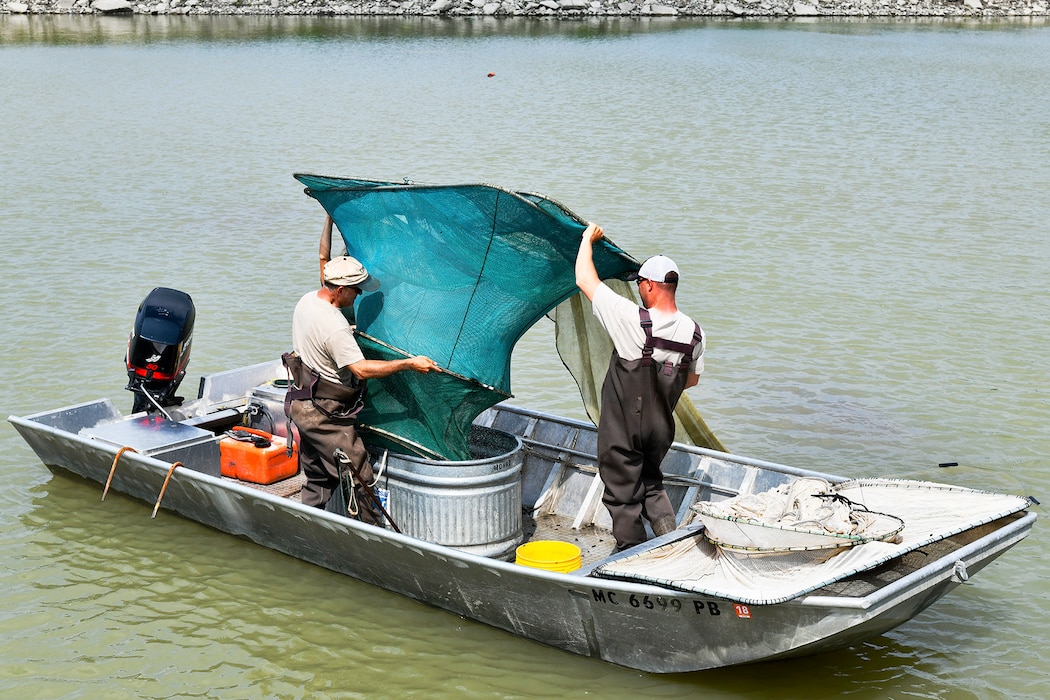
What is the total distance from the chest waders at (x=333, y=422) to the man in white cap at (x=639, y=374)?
1745 mm

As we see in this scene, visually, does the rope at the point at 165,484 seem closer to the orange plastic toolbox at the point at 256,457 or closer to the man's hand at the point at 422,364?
the orange plastic toolbox at the point at 256,457

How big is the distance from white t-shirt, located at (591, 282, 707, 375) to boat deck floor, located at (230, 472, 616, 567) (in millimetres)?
1872

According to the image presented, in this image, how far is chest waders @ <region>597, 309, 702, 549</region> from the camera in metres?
7.53

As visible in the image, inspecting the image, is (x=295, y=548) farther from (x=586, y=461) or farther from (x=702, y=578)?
(x=702, y=578)

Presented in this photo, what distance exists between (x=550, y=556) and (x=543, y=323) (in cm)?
759

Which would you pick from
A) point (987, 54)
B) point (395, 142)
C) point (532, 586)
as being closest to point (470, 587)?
point (532, 586)

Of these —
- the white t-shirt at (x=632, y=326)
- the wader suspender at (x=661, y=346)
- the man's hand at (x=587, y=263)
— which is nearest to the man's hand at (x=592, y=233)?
the man's hand at (x=587, y=263)

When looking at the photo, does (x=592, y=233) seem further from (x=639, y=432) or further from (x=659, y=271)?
(x=639, y=432)

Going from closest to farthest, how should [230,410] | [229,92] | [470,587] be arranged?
1. [470,587]
2. [230,410]
3. [229,92]

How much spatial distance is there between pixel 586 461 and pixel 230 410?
3.29 metres

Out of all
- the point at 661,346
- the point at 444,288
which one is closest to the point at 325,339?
the point at 444,288

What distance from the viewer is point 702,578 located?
275 inches

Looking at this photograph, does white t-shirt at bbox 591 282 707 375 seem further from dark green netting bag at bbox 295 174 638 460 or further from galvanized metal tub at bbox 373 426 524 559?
galvanized metal tub at bbox 373 426 524 559

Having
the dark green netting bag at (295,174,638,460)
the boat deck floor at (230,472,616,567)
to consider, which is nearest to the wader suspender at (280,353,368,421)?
the dark green netting bag at (295,174,638,460)
